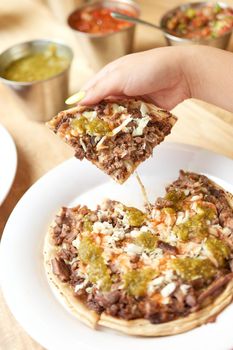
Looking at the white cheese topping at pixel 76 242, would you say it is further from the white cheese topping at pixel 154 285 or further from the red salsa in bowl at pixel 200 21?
the red salsa in bowl at pixel 200 21

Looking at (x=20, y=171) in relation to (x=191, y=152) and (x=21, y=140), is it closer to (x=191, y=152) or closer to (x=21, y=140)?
(x=21, y=140)

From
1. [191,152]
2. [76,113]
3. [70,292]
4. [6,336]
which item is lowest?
[6,336]

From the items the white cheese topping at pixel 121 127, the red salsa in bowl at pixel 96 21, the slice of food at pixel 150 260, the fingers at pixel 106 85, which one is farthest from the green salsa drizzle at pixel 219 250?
the red salsa in bowl at pixel 96 21

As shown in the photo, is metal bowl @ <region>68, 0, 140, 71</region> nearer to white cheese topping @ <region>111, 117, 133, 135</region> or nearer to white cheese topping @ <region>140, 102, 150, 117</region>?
white cheese topping @ <region>140, 102, 150, 117</region>

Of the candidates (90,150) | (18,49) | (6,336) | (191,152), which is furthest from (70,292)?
(18,49)

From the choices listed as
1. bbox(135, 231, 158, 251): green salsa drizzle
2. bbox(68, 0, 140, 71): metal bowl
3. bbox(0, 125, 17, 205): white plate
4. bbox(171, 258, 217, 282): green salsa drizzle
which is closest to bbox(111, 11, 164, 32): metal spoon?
bbox(68, 0, 140, 71): metal bowl

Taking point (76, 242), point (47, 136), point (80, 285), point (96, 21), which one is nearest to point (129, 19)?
point (96, 21)

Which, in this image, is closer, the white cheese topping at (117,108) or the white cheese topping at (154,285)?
the white cheese topping at (154,285)

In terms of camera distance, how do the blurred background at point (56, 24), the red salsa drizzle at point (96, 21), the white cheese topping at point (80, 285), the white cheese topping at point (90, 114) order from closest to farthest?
the white cheese topping at point (80, 285) < the white cheese topping at point (90, 114) < the red salsa drizzle at point (96, 21) < the blurred background at point (56, 24)
